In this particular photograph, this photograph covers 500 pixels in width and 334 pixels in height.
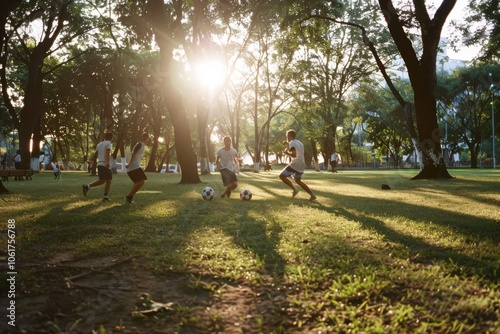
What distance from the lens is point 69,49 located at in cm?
3497

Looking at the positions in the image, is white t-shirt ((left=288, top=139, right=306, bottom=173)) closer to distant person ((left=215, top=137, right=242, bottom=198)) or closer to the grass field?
distant person ((left=215, top=137, right=242, bottom=198))

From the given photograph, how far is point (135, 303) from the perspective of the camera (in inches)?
138

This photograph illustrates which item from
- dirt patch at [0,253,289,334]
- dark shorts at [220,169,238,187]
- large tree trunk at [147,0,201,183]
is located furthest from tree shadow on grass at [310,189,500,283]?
large tree trunk at [147,0,201,183]

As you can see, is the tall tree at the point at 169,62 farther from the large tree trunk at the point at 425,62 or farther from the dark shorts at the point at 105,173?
the large tree trunk at the point at 425,62

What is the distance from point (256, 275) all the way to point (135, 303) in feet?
4.27

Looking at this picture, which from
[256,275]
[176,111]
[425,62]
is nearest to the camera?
[256,275]

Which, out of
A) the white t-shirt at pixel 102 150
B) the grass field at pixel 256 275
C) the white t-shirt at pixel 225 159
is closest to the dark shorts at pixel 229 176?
the white t-shirt at pixel 225 159

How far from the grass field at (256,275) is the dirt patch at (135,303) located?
0.01 m

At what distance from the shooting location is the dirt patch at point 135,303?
10.1 ft

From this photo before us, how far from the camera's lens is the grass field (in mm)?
3145

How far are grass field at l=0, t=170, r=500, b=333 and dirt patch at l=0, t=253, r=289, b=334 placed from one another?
0.01 meters

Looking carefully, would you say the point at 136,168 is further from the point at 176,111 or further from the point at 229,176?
the point at 176,111

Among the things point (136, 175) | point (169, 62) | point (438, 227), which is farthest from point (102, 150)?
point (169, 62)

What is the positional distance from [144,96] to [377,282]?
3899 cm
